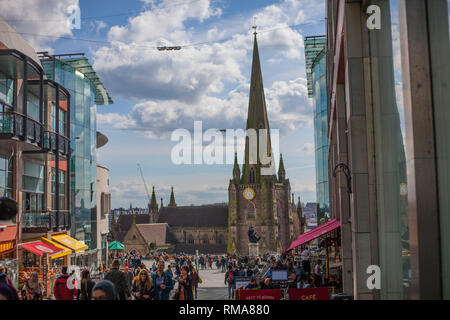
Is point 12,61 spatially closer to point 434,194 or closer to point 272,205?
point 434,194

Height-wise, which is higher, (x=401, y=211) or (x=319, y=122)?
(x=319, y=122)

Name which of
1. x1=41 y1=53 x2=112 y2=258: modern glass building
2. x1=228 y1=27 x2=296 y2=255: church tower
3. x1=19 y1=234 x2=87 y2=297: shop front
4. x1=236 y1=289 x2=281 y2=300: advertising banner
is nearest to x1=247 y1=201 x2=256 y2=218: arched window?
x1=228 y1=27 x2=296 y2=255: church tower

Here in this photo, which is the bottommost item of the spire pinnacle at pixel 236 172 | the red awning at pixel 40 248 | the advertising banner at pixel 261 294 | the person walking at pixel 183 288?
the person walking at pixel 183 288

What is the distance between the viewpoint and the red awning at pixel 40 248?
17.2 m

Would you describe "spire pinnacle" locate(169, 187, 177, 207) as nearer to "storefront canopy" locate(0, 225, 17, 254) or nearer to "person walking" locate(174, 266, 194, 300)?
"storefront canopy" locate(0, 225, 17, 254)

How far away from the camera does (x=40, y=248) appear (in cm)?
1788

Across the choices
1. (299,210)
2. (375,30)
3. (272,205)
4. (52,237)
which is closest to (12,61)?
(52,237)

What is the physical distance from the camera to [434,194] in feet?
15.1

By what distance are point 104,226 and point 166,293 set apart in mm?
32167

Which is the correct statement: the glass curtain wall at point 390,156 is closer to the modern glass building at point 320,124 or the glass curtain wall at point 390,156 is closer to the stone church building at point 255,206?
the modern glass building at point 320,124

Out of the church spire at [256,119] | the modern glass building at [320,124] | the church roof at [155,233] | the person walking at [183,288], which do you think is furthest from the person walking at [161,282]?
the church roof at [155,233]

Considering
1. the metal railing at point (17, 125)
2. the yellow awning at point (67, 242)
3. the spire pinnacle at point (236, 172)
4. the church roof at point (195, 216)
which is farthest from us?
the church roof at point (195, 216)

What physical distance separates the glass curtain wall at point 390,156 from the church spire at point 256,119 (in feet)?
269

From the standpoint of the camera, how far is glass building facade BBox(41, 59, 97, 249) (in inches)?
1351
